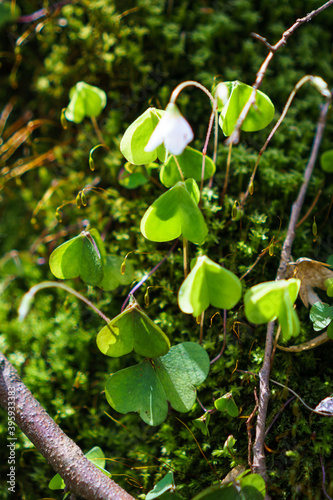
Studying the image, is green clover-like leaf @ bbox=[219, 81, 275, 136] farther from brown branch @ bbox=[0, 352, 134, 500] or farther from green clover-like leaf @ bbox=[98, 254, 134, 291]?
brown branch @ bbox=[0, 352, 134, 500]

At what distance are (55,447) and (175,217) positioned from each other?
664 mm

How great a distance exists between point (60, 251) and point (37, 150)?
2.66 feet

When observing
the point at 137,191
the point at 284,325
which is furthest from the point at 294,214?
the point at 137,191

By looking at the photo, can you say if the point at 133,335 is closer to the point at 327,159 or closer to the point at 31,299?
the point at 31,299

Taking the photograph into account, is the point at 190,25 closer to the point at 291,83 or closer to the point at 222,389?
the point at 291,83

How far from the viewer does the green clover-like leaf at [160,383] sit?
0.91 m

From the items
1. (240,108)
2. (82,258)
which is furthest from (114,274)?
(240,108)

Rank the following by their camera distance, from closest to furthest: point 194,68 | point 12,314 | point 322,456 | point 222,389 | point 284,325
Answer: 1. point 284,325
2. point 322,456
3. point 222,389
4. point 12,314
5. point 194,68

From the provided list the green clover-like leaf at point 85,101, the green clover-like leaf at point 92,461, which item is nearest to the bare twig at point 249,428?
the green clover-like leaf at point 92,461

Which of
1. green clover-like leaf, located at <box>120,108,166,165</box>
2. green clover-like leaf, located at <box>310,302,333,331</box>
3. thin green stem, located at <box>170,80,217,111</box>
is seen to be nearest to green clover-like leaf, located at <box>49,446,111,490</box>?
green clover-like leaf, located at <box>310,302,333,331</box>

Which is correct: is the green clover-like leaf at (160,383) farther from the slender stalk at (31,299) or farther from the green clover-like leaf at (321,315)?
the green clover-like leaf at (321,315)

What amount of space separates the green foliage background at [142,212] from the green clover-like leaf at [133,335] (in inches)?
10.5

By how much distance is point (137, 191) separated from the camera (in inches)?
56.2

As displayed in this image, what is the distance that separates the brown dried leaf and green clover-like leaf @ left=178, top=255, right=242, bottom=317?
1.10ft
